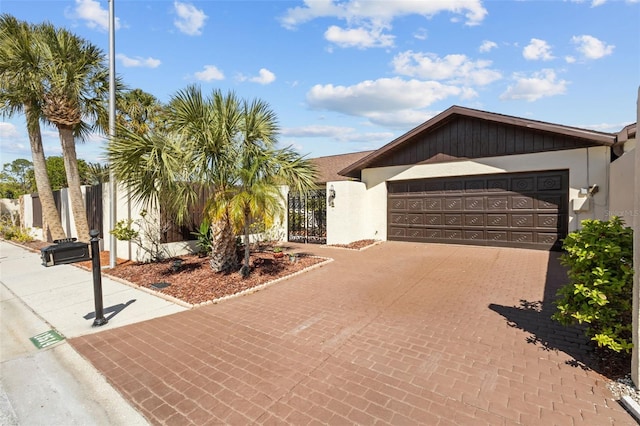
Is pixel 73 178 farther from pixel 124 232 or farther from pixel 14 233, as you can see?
pixel 14 233

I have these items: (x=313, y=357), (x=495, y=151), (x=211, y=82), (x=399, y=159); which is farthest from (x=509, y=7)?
(x=313, y=357)

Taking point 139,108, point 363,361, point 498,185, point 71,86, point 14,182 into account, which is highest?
point 139,108

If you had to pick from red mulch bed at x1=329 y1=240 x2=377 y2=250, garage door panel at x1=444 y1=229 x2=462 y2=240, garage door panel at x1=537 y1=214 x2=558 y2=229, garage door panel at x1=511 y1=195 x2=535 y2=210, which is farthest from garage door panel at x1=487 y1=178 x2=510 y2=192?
red mulch bed at x1=329 y1=240 x2=377 y2=250

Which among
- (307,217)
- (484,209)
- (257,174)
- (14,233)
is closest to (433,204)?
(484,209)

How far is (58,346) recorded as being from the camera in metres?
4.27

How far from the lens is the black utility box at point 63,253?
439 cm

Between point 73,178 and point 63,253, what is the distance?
7.85 metres

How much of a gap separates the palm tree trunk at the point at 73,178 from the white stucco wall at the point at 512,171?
10574 mm

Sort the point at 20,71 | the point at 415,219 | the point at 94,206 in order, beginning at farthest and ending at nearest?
1. the point at 415,219
2. the point at 94,206
3. the point at 20,71

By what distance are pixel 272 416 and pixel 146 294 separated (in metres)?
5.01

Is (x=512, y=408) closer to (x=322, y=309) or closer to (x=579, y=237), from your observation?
(x=579, y=237)

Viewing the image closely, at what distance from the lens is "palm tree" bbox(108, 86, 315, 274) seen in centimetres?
655

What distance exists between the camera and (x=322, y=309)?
538cm

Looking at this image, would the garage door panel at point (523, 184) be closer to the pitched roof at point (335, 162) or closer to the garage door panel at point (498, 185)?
the garage door panel at point (498, 185)
